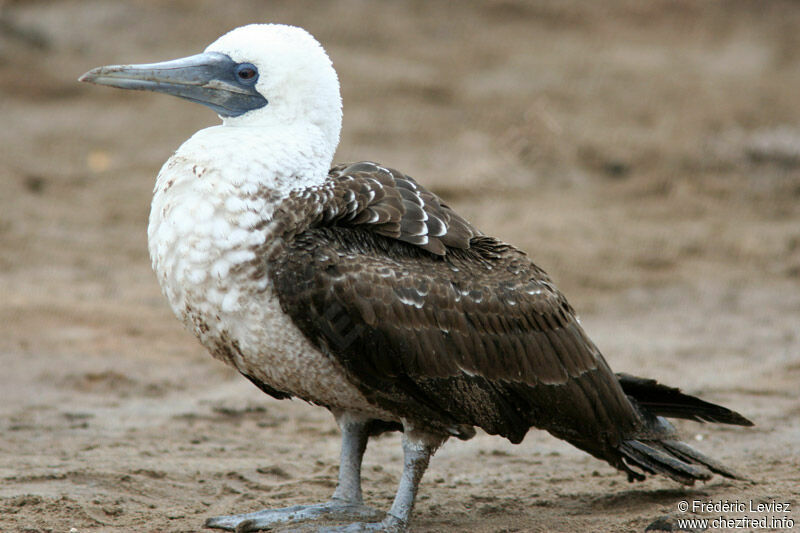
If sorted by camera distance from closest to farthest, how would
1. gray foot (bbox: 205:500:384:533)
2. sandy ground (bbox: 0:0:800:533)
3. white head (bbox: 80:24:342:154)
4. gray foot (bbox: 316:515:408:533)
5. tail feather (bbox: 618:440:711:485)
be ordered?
white head (bbox: 80:24:342:154)
gray foot (bbox: 316:515:408:533)
gray foot (bbox: 205:500:384:533)
tail feather (bbox: 618:440:711:485)
sandy ground (bbox: 0:0:800:533)

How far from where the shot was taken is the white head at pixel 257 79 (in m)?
5.24

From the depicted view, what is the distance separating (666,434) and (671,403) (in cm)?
17

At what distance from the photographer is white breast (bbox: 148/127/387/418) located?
4.87m

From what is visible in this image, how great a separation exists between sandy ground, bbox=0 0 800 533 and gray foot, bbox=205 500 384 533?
0.21 m

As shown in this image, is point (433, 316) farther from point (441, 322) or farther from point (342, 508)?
point (342, 508)

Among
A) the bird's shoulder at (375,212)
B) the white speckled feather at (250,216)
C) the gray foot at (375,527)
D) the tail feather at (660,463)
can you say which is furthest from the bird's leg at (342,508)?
the tail feather at (660,463)

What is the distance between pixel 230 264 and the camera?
4867 mm

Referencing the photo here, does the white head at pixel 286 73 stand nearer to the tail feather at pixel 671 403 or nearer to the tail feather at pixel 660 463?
the tail feather at pixel 671 403

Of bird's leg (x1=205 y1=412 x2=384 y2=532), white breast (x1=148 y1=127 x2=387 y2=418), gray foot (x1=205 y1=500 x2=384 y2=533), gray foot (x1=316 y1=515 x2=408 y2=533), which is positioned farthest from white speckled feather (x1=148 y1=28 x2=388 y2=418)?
gray foot (x1=205 y1=500 x2=384 y2=533)

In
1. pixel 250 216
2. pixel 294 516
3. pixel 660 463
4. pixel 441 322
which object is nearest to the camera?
pixel 250 216

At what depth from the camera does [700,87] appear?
14805mm

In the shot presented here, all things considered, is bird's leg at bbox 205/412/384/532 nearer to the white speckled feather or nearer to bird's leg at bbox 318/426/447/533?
bird's leg at bbox 318/426/447/533

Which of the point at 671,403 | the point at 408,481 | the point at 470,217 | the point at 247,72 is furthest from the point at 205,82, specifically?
the point at 470,217

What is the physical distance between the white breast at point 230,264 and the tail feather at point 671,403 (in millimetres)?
1650
